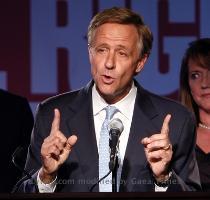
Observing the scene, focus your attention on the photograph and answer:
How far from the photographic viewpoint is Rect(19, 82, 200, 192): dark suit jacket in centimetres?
195

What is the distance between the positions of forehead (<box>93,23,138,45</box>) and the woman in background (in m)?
0.45

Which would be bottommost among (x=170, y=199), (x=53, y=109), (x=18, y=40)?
(x=170, y=199)

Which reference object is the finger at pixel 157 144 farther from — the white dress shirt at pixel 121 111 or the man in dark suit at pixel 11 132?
the man in dark suit at pixel 11 132

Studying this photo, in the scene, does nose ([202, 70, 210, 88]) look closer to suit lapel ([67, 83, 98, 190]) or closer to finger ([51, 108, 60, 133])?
suit lapel ([67, 83, 98, 190])

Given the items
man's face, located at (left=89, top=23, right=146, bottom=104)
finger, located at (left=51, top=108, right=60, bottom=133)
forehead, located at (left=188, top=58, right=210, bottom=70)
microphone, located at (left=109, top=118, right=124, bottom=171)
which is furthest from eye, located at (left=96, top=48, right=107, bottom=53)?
forehead, located at (left=188, top=58, right=210, bottom=70)

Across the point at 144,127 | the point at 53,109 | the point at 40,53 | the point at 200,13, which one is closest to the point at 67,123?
the point at 53,109

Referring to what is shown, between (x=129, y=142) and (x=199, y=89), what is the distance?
57cm

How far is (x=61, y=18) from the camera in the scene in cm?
292

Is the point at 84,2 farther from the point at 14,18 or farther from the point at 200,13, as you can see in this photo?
the point at 200,13

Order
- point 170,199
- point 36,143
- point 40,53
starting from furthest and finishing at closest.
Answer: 1. point 40,53
2. point 36,143
3. point 170,199

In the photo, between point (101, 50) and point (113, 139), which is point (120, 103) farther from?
point (113, 139)

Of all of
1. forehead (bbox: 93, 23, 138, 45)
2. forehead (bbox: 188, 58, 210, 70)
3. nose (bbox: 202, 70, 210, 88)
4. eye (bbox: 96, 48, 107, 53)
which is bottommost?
nose (bbox: 202, 70, 210, 88)

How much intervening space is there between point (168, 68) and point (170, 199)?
4.94 feet

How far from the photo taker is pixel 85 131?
2.06 metres
